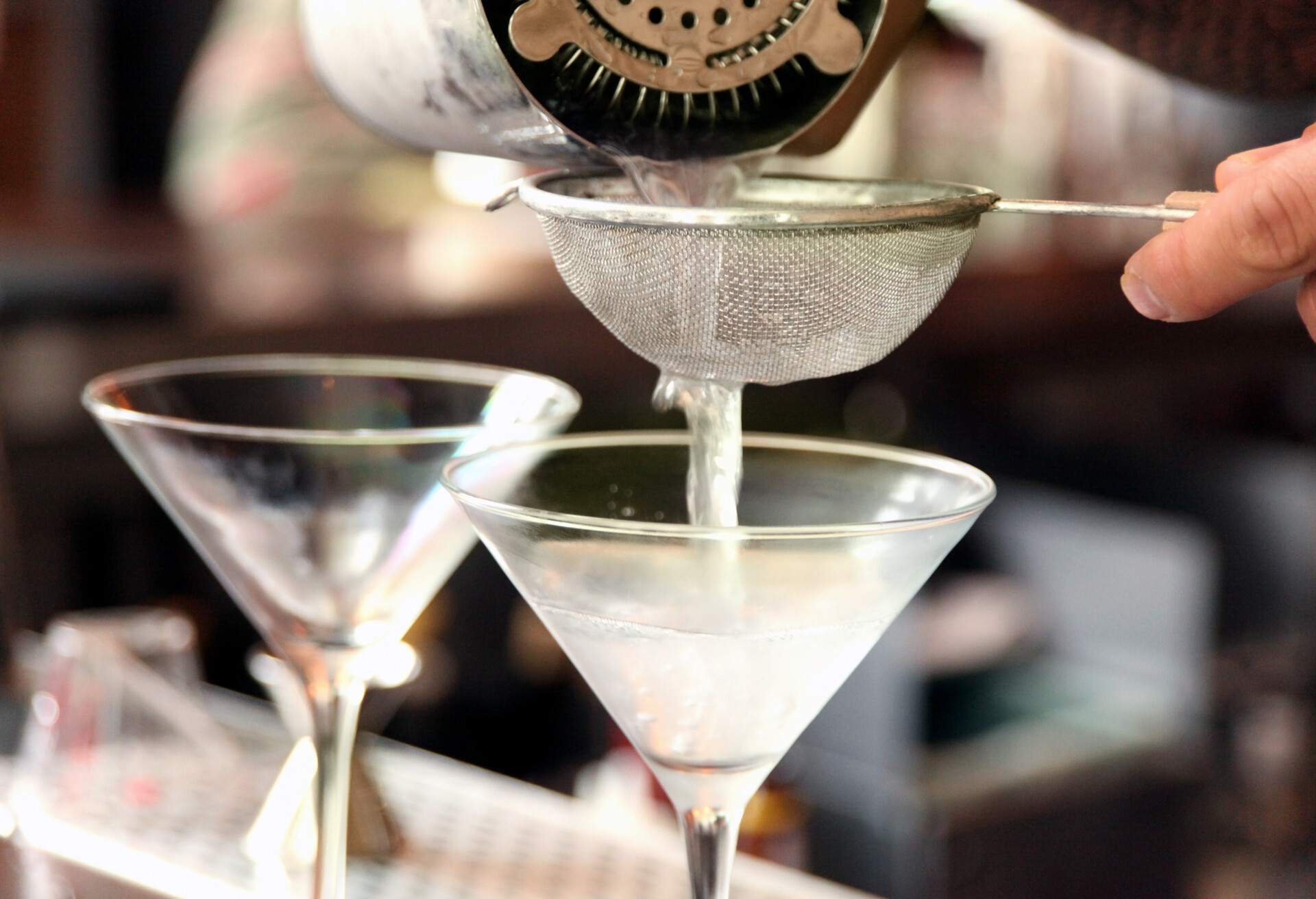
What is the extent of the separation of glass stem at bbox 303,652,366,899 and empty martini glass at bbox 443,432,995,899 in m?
0.13

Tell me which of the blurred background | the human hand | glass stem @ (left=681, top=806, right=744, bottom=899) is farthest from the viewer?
the blurred background

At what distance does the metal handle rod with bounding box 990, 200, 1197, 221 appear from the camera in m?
0.48

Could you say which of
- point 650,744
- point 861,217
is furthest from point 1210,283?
point 650,744

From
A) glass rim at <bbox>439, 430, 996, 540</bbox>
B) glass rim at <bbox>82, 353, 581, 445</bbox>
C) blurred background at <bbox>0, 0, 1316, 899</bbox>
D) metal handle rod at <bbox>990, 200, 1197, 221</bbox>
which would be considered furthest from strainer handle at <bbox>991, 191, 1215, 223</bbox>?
blurred background at <bbox>0, 0, 1316, 899</bbox>

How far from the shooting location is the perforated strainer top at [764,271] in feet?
1.69

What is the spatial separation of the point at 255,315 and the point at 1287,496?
1.79m

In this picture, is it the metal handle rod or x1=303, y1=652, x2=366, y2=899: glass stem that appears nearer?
the metal handle rod

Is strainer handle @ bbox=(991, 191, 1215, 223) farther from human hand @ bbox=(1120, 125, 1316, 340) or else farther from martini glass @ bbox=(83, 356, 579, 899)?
martini glass @ bbox=(83, 356, 579, 899)

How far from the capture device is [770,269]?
529mm

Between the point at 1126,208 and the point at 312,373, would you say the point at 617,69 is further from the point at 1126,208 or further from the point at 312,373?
the point at 312,373

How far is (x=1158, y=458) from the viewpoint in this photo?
8.79 feet

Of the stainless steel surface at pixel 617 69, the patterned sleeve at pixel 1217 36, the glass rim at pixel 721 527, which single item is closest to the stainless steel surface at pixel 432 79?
the stainless steel surface at pixel 617 69

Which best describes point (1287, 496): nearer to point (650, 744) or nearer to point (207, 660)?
point (207, 660)

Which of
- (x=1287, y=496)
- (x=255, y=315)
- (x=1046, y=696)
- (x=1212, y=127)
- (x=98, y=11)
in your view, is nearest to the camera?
(x=255, y=315)
